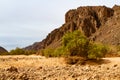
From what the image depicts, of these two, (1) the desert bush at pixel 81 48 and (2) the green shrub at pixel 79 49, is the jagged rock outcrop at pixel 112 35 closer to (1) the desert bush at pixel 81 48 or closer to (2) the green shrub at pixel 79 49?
(2) the green shrub at pixel 79 49

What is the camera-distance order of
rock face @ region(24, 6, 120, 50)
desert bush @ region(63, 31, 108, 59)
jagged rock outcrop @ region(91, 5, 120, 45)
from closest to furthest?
desert bush @ region(63, 31, 108, 59) < jagged rock outcrop @ region(91, 5, 120, 45) < rock face @ region(24, 6, 120, 50)

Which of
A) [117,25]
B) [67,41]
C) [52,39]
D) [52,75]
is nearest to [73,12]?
[52,39]

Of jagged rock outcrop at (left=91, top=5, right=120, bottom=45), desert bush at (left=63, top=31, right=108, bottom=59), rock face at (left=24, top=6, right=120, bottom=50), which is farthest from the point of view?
rock face at (left=24, top=6, right=120, bottom=50)

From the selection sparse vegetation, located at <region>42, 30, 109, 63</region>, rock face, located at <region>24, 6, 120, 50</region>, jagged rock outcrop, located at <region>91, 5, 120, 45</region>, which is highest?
rock face, located at <region>24, 6, 120, 50</region>

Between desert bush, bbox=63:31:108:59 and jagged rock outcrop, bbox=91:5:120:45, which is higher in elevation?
jagged rock outcrop, bbox=91:5:120:45

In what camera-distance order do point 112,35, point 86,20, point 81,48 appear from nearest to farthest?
1. point 81,48
2. point 112,35
3. point 86,20

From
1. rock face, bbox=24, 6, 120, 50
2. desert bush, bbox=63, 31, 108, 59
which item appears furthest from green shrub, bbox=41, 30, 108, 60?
rock face, bbox=24, 6, 120, 50

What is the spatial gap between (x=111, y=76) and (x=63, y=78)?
5.54 feet

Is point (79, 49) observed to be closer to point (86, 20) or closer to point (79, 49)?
point (79, 49)

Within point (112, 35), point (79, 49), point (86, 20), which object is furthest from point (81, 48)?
point (86, 20)

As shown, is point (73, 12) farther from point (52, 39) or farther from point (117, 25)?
point (117, 25)

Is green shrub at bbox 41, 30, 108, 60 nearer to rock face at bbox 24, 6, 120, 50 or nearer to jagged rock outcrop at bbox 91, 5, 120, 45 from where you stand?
jagged rock outcrop at bbox 91, 5, 120, 45

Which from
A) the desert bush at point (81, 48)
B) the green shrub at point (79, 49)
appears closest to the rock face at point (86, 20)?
the green shrub at point (79, 49)

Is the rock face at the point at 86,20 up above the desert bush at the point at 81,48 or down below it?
above
